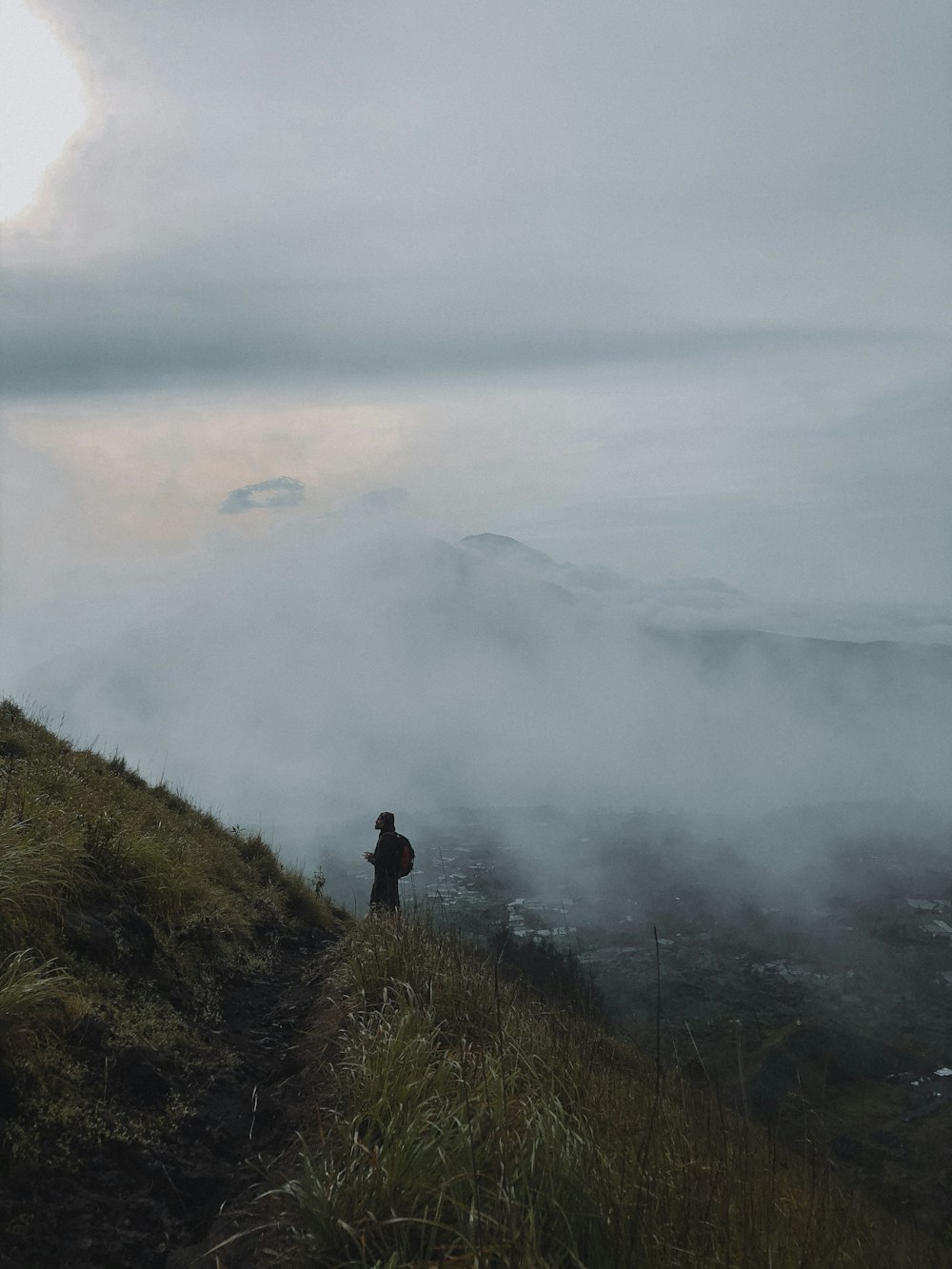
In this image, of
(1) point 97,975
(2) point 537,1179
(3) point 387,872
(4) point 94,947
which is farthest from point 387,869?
(2) point 537,1179

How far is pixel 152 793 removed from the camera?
13.1 metres

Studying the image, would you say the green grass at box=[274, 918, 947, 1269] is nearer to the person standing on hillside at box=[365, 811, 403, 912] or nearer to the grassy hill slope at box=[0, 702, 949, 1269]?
the grassy hill slope at box=[0, 702, 949, 1269]

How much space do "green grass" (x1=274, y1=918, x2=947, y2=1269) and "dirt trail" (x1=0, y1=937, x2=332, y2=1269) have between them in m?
0.37

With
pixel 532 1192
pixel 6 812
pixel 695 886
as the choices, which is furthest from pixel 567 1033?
pixel 695 886

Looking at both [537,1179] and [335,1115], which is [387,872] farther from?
[537,1179]

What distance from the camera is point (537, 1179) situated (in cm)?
375

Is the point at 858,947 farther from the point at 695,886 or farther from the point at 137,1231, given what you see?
the point at 137,1231

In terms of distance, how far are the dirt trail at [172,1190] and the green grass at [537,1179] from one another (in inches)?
14.6

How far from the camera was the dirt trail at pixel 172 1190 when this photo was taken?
12.2ft

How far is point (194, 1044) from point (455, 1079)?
214 cm

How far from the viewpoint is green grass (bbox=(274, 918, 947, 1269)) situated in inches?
135

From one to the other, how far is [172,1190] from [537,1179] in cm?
206

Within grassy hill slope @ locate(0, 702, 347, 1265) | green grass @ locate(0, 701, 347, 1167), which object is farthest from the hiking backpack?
grassy hill slope @ locate(0, 702, 347, 1265)

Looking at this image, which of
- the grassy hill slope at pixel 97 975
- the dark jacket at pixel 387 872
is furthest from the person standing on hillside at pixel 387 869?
the grassy hill slope at pixel 97 975
